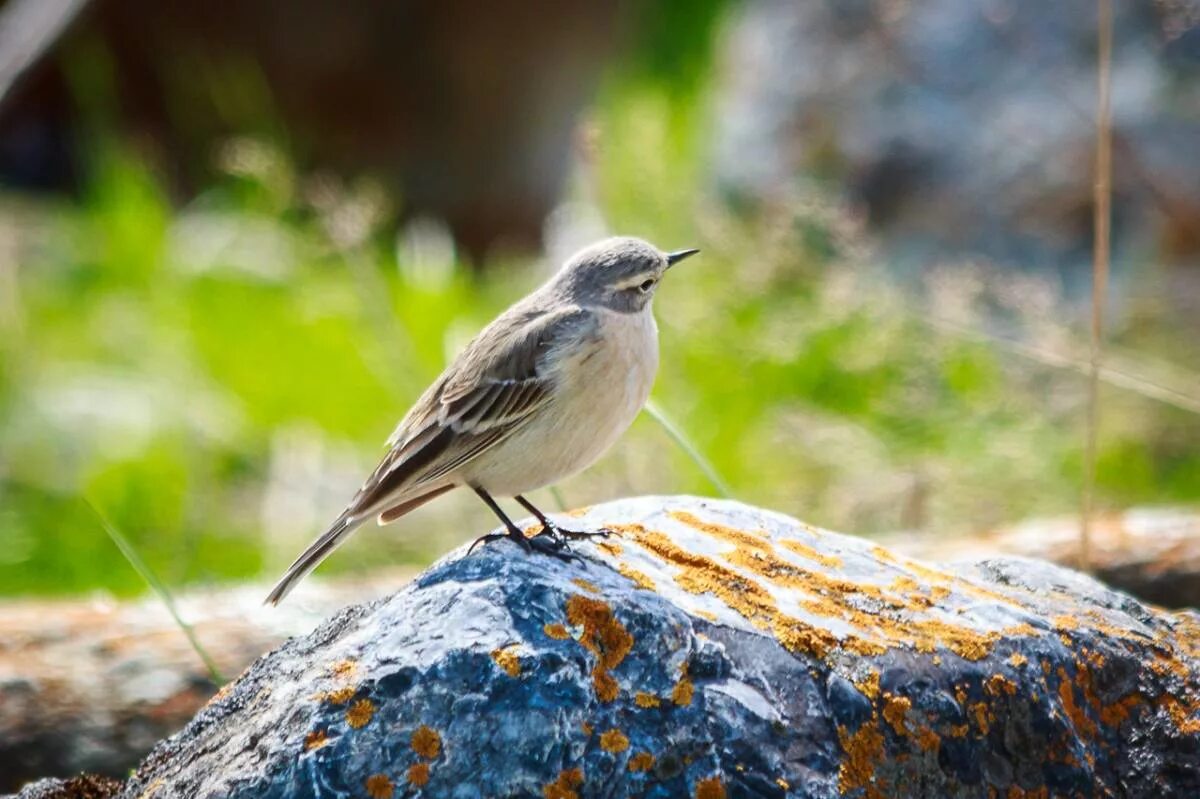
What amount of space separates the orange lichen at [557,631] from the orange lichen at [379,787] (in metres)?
0.49

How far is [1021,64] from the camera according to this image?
1030 centimetres

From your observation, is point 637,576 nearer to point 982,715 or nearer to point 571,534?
point 571,534

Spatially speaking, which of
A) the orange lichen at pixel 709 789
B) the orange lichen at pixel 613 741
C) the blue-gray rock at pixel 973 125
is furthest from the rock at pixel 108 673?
the blue-gray rock at pixel 973 125

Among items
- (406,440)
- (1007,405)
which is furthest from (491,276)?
(406,440)

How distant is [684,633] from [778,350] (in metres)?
4.49

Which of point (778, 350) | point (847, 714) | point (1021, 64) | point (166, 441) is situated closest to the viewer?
point (847, 714)

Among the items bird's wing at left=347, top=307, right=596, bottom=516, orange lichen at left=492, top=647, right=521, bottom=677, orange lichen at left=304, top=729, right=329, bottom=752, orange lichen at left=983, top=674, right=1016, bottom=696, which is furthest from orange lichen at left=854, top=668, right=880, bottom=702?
bird's wing at left=347, top=307, right=596, bottom=516

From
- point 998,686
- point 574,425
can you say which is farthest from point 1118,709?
point 574,425

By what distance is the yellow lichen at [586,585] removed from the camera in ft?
11.2

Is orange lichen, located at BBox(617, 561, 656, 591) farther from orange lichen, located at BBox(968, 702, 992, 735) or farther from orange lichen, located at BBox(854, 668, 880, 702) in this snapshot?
orange lichen, located at BBox(968, 702, 992, 735)

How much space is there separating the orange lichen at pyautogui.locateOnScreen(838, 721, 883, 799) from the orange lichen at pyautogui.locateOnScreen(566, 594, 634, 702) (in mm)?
492

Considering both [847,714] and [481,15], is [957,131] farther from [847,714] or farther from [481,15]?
[847,714]

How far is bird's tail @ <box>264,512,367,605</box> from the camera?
4105 millimetres

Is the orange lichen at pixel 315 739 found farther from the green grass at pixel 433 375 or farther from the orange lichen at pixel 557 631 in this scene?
the green grass at pixel 433 375
